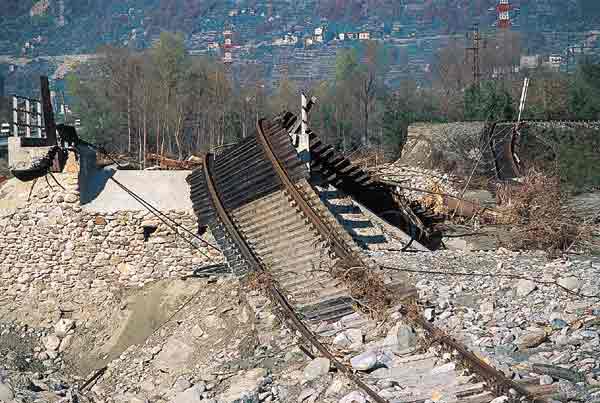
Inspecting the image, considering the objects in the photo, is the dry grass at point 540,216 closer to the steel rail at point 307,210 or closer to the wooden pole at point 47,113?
the steel rail at point 307,210

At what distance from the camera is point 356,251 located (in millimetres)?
12766

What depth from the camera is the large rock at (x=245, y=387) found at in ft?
29.9

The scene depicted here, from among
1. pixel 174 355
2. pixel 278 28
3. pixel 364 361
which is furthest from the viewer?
pixel 278 28

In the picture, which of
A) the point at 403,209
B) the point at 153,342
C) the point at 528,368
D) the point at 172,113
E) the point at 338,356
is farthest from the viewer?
the point at 172,113

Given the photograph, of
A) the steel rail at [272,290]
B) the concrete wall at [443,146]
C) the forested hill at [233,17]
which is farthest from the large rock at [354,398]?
the forested hill at [233,17]

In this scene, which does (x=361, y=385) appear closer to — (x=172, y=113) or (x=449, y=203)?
(x=449, y=203)

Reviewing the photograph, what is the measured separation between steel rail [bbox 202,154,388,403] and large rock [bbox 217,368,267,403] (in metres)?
0.73

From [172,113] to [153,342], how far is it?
78.6ft

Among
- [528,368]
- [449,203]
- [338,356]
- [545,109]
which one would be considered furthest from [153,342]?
[545,109]

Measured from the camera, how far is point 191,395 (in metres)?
9.88

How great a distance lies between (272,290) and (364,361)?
311 centimetres

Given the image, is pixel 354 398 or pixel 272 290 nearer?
pixel 354 398

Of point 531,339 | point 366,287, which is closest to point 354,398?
point 531,339

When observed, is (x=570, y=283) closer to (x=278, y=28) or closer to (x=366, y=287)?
(x=366, y=287)
